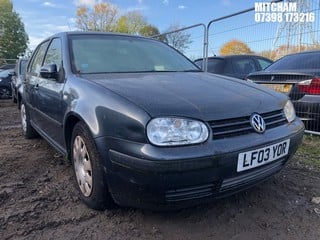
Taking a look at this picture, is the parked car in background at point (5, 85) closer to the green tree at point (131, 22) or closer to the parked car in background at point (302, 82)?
the parked car in background at point (302, 82)

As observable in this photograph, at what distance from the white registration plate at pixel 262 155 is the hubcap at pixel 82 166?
3.74 feet

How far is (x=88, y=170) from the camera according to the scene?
269 cm

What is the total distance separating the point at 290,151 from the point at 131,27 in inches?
2094

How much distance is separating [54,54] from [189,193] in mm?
2449

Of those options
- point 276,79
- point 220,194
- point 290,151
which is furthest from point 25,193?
point 276,79

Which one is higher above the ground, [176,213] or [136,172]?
[136,172]

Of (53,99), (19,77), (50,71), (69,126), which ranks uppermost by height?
(50,71)

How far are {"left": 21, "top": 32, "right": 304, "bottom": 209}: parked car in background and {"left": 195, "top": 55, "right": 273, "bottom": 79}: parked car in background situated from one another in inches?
178

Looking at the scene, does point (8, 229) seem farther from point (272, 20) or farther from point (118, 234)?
point (272, 20)

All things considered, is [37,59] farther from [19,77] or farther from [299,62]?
[299,62]

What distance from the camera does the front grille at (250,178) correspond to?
2300 mm

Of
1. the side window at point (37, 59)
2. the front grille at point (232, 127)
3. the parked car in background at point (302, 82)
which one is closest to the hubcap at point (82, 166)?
the front grille at point (232, 127)

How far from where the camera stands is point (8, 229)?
2479mm

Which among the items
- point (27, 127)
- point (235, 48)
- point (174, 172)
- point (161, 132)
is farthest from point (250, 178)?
point (235, 48)
